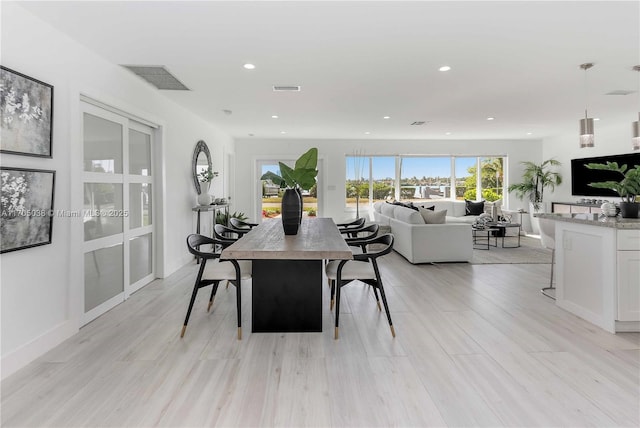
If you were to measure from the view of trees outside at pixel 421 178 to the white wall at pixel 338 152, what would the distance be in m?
0.18

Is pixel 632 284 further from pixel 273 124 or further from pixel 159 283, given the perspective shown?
pixel 273 124

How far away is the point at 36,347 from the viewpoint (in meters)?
2.41

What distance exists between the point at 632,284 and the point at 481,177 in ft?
22.1

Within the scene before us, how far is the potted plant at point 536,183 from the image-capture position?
27.8 feet

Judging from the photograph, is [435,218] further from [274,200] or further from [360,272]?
[274,200]

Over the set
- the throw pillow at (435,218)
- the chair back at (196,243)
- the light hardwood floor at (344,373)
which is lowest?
the light hardwood floor at (344,373)

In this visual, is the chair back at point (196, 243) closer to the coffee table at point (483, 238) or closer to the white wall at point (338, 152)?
the coffee table at point (483, 238)

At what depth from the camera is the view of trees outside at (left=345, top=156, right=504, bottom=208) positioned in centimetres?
889

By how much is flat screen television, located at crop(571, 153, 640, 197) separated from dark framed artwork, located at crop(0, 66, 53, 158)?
839 cm

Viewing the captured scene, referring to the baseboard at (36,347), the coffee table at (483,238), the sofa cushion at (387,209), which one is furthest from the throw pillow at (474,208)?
the baseboard at (36,347)

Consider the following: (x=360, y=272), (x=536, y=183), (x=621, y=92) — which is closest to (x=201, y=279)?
(x=360, y=272)

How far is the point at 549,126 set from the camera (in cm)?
694

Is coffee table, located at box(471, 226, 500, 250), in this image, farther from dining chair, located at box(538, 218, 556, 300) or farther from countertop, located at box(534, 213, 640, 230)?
countertop, located at box(534, 213, 640, 230)

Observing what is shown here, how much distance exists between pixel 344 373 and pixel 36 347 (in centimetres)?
210
